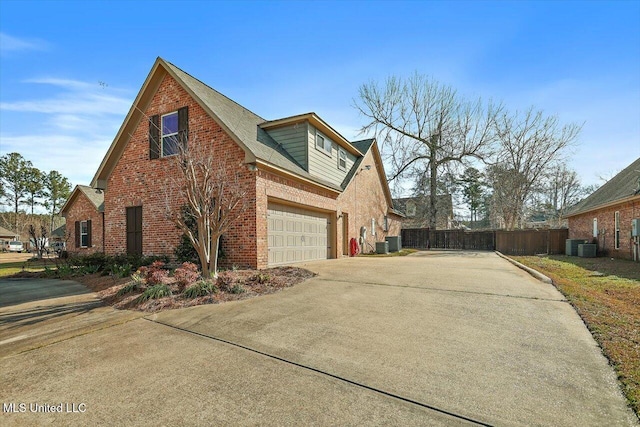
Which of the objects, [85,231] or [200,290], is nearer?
[200,290]

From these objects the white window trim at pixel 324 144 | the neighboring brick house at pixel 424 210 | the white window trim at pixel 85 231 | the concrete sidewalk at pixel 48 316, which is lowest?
the concrete sidewalk at pixel 48 316

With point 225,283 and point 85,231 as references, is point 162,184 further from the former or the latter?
point 85,231

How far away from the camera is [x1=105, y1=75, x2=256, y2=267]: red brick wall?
9.24m

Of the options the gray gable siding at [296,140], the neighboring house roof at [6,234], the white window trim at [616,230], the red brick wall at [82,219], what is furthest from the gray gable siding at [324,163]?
the neighboring house roof at [6,234]

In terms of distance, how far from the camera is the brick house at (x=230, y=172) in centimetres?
934

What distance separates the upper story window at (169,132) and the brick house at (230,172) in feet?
0.12

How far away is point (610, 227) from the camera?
54.6 ft

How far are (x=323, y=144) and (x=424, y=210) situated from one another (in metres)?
22.0

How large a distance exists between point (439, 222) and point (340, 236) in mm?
24643

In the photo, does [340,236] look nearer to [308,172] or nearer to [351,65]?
[308,172]

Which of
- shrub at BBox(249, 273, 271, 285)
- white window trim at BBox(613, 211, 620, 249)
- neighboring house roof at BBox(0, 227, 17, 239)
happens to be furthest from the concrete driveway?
neighboring house roof at BBox(0, 227, 17, 239)

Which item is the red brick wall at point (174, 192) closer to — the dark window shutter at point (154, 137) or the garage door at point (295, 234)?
the dark window shutter at point (154, 137)

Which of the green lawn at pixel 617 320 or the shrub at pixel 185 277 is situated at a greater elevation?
the shrub at pixel 185 277

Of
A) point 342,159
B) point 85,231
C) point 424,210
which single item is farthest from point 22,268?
point 424,210
